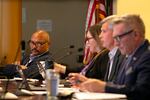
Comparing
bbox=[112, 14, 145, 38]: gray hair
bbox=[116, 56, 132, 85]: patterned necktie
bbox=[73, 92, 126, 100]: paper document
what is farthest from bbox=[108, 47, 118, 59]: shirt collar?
bbox=[73, 92, 126, 100]: paper document

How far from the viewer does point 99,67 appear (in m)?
3.44

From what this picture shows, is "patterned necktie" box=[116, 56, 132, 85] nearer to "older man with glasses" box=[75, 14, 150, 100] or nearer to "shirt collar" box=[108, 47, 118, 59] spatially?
"older man with glasses" box=[75, 14, 150, 100]

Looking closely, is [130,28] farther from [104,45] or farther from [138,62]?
[104,45]

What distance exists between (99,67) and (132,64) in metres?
1.02

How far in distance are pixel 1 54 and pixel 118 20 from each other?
12.2 ft

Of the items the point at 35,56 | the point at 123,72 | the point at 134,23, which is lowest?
the point at 35,56

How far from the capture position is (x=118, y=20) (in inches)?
101

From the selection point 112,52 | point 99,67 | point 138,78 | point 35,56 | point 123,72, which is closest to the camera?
point 138,78

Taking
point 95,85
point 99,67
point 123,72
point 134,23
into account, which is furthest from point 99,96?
point 99,67

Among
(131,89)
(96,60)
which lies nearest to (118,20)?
(131,89)

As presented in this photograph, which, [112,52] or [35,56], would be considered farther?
[35,56]

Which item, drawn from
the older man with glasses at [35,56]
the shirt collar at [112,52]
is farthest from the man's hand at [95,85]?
the older man with glasses at [35,56]

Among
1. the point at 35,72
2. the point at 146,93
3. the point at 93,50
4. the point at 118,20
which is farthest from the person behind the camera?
the point at 35,72

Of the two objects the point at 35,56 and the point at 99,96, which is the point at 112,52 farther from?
the point at 35,56
